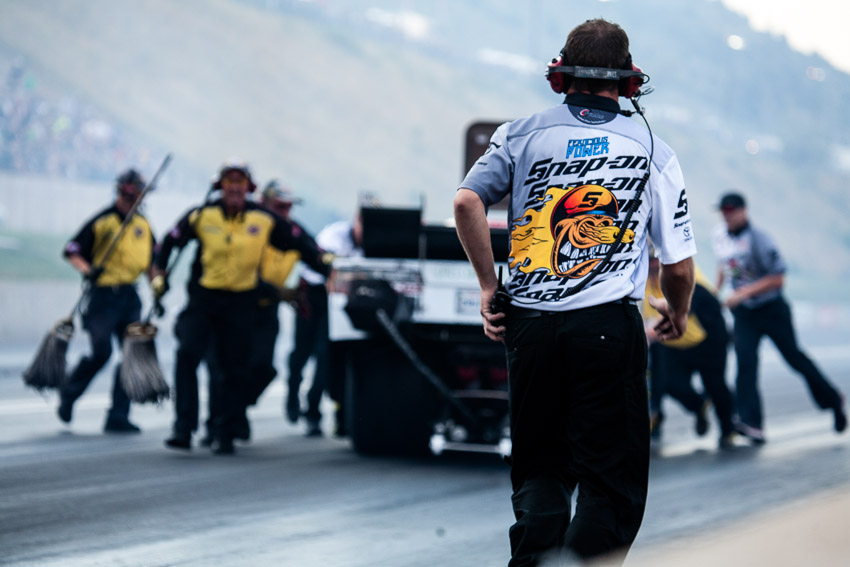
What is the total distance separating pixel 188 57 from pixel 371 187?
11.4 meters

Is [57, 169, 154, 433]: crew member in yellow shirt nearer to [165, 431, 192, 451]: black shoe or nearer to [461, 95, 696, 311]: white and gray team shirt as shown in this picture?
[165, 431, 192, 451]: black shoe

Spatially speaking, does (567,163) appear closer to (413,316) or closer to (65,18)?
(413,316)

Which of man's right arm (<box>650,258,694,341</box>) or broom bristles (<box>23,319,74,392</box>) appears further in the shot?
broom bristles (<box>23,319,74,392</box>)

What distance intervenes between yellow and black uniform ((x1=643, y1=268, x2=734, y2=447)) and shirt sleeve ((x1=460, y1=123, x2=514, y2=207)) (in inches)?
254

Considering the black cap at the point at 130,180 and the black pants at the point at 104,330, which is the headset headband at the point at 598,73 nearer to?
the black pants at the point at 104,330

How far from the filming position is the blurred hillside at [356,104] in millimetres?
53344

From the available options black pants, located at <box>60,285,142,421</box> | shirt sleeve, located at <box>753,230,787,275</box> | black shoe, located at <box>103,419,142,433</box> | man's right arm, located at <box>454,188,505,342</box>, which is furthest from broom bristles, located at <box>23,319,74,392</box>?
man's right arm, located at <box>454,188,505,342</box>

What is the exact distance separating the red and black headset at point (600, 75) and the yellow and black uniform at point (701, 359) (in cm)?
636

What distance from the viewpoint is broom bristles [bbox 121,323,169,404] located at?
8977 mm

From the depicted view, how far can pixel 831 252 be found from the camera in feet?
248

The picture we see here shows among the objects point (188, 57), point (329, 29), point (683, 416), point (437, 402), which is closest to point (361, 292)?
point (437, 402)

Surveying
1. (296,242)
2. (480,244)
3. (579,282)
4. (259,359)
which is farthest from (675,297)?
(259,359)

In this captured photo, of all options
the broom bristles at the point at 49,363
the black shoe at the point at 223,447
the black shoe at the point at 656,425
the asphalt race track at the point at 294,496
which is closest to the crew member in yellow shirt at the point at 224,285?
the black shoe at the point at 223,447

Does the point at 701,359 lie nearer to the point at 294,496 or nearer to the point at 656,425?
the point at 656,425
